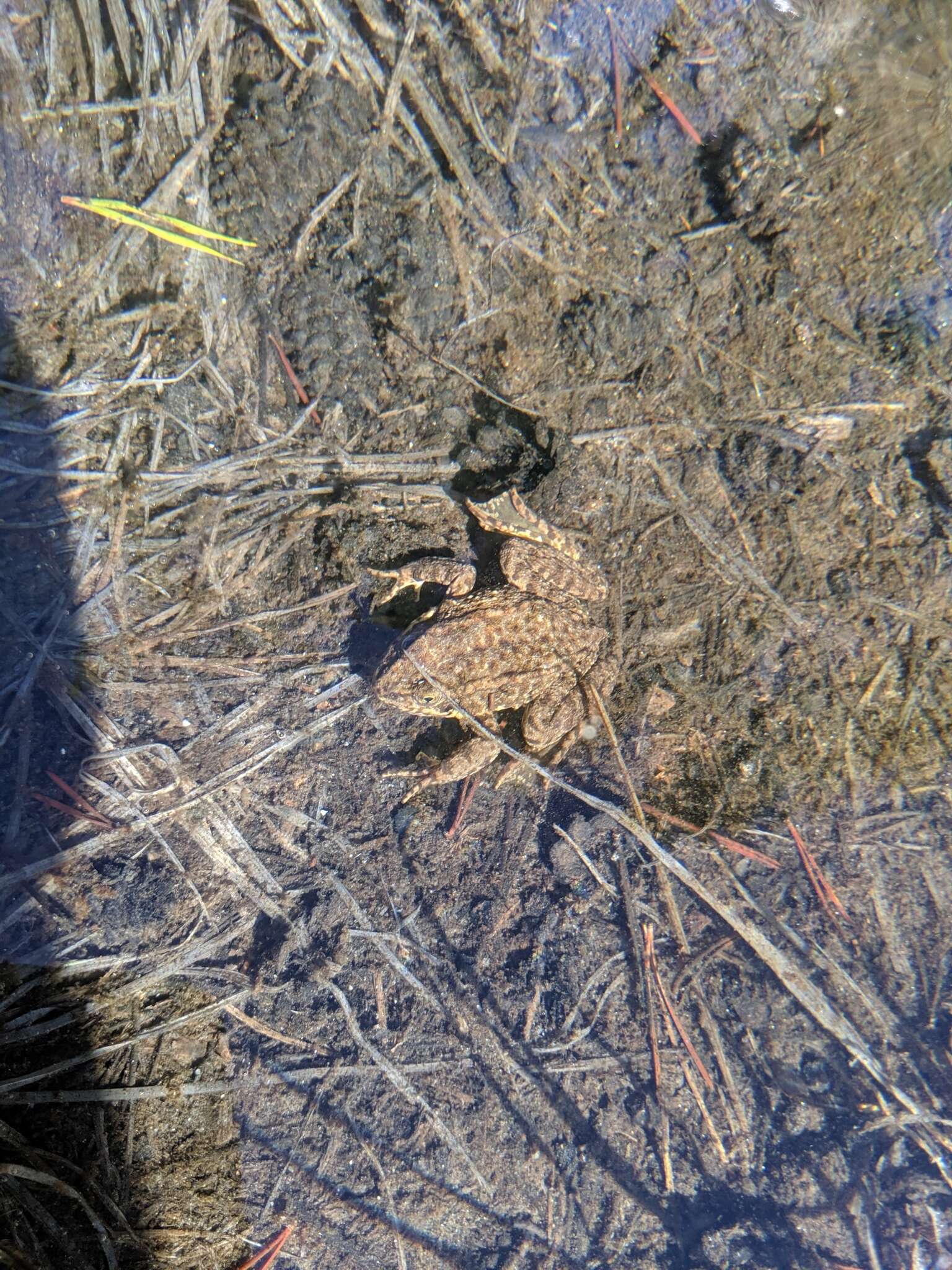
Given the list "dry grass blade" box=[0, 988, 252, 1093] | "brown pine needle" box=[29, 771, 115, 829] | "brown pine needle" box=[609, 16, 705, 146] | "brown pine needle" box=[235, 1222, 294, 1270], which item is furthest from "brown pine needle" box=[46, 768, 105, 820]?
"brown pine needle" box=[609, 16, 705, 146]

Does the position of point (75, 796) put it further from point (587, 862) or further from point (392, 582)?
point (587, 862)

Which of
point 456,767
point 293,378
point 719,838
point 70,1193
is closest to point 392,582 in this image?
point 456,767

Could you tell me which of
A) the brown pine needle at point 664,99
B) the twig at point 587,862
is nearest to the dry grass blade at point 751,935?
the twig at point 587,862

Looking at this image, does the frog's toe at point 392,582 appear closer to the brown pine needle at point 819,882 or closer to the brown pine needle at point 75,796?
the brown pine needle at point 75,796

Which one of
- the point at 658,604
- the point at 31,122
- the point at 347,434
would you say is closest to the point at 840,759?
the point at 658,604

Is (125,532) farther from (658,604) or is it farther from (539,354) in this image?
(658,604)

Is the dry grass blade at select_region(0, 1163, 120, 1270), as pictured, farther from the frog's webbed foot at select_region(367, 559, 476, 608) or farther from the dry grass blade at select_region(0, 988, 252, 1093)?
the frog's webbed foot at select_region(367, 559, 476, 608)
